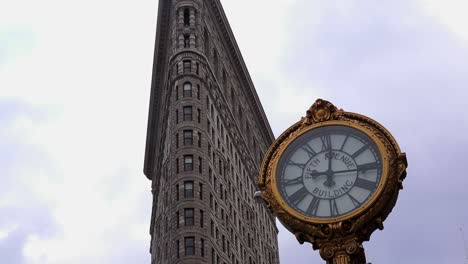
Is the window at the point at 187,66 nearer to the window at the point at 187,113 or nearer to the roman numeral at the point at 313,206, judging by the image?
the window at the point at 187,113

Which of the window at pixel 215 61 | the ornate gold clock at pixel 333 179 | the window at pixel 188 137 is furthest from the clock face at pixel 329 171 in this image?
the window at pixel 215 61

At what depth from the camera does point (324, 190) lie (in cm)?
633

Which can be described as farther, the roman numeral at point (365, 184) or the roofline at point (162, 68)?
the roofline at point (162, 68)

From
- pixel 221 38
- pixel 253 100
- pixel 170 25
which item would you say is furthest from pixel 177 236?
pixel 253 100

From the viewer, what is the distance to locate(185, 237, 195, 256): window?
6425cm

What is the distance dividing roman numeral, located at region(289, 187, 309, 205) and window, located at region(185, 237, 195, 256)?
58823mm

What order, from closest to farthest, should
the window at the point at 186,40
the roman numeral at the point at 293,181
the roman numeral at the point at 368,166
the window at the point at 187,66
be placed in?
1. the roman numeral at the point at 368,166
2. the roman numeral at the point at 293,181
3. the window at the point at 187,66
4. the window at the point at 186,40

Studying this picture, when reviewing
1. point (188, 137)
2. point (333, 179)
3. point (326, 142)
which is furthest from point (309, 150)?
point (188, 137)

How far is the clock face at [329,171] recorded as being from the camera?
20.4 ft

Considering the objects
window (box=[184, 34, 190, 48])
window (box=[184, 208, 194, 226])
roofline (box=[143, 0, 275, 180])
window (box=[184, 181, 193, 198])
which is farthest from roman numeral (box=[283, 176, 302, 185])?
roofline (box=[143, 0, 275, 180])

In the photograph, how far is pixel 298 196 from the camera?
6.39 meters

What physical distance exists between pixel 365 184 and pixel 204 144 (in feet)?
221

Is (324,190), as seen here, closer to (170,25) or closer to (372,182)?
(372,182)

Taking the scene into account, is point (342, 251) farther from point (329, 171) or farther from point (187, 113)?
point (187, 113)
